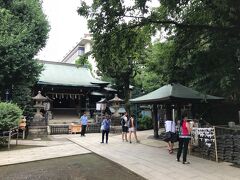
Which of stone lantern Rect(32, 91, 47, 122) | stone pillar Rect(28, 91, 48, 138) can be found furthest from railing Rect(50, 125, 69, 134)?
stone pillar Rect(28, 91, 48, 138)

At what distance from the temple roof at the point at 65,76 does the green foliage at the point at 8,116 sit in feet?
45.9

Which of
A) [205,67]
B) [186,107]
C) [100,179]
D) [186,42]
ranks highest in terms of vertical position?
[186,42]

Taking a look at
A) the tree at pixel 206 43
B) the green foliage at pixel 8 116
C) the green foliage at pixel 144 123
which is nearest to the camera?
the tree at pixel 206 43

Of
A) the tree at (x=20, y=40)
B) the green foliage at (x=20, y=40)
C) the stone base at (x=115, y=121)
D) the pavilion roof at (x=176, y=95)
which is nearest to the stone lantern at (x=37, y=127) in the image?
the tree at (x=20, y=40)

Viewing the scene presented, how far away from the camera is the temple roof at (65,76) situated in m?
30.9

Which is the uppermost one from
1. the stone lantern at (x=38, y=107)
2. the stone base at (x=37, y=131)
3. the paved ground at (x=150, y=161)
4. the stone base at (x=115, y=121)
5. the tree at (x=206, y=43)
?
the tree at (x=206, y=43)

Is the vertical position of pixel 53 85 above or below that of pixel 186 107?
above

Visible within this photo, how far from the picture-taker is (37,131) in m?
20.3

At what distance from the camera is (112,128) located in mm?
23328

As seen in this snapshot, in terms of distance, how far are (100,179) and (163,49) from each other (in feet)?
30.6

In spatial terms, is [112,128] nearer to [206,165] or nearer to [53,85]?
[53,85]

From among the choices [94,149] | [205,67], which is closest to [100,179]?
[94,149]

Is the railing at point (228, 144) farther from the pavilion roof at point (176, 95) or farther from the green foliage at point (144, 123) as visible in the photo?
the green foliage at point (144, 123)

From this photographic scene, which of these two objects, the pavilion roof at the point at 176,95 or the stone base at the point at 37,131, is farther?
the stone base at the point at 37,131
